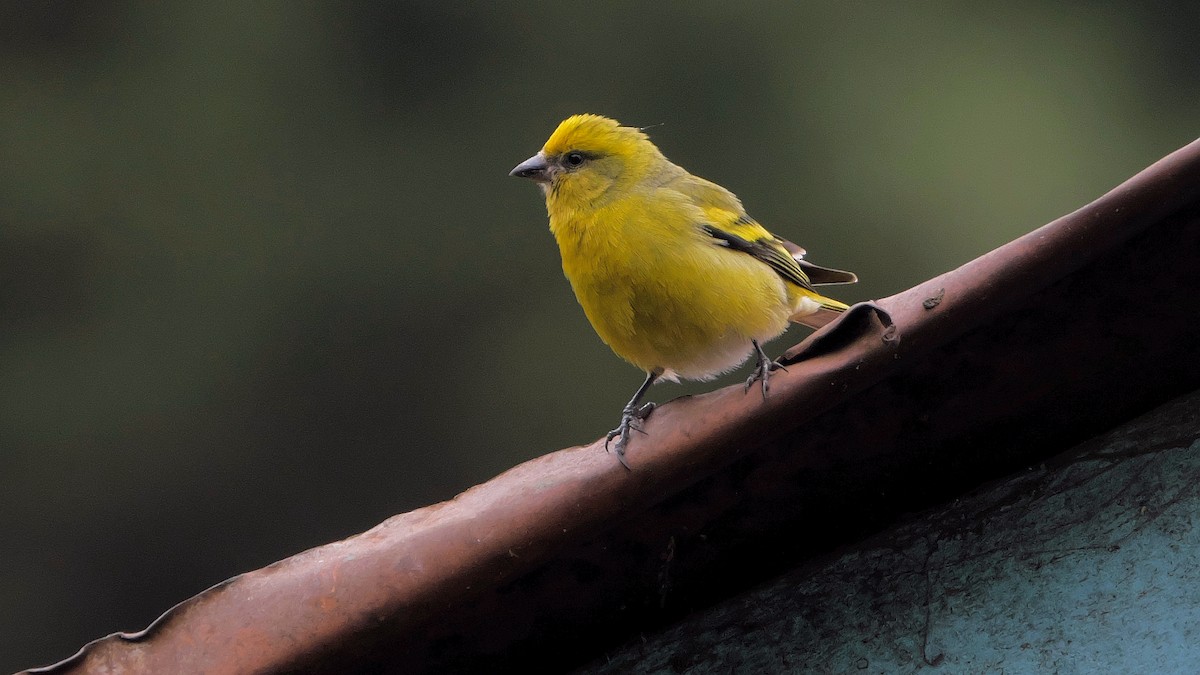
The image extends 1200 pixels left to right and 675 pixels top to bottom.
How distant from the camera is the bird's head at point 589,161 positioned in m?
3.84

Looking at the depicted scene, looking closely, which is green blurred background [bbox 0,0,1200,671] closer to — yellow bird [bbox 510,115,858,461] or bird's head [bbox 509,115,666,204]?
A: bird's head [bbox 509,115,666,204]

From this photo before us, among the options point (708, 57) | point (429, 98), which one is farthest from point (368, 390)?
point (708, 57)

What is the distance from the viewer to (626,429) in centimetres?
229

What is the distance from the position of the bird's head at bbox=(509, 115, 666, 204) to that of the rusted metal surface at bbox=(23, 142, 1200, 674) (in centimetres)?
161

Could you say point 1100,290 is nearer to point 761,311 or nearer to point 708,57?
point 761,311

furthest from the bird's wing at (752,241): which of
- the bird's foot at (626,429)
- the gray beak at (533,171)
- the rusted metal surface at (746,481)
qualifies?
the rusted metal surface at (746,481)

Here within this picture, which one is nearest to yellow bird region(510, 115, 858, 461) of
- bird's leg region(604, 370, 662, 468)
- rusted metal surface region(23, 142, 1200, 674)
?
bird's leg region(604, 370, 662, 468)

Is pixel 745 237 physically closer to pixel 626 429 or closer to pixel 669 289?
pixel 669 289

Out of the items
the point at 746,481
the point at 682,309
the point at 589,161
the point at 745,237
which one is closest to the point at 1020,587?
the point at 746,481

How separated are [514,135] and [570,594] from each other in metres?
10.3

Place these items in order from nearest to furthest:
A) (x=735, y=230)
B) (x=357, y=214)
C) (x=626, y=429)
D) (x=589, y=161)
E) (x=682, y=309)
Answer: (x=626, y=429) < (x=682, y=309) < (x=735, y=230) < (x=589, y=161) < (x=357, y=214)

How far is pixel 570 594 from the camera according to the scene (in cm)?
224

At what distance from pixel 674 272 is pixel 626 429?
1.01 m

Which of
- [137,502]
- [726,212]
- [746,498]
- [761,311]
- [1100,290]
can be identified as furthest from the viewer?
[137,502]
